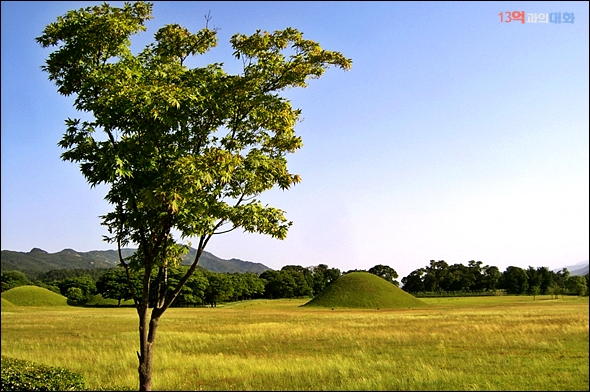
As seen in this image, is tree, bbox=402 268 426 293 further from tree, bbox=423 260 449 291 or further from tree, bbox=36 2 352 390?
tree, bbox=36 2 352 390

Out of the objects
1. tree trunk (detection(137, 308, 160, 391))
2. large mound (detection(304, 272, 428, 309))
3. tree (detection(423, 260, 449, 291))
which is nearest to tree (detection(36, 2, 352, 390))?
tree trunk (detection(137, 308, 160, 391))

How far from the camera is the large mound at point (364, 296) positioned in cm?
10606

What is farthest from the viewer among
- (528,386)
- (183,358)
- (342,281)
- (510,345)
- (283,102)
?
(342,281)

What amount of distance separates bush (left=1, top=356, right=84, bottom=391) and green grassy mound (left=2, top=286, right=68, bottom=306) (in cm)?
12835

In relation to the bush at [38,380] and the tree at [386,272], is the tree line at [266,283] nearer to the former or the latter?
the tree at [386,272]

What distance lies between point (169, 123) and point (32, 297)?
458 ft

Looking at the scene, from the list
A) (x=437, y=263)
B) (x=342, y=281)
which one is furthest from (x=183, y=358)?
(x=437, y=263)

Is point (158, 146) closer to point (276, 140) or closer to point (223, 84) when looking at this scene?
point (223, 84)

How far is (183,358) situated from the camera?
1003 inches

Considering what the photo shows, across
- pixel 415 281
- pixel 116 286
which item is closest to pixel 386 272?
pixel 415 281

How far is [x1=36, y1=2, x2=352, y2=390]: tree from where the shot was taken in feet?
37.4

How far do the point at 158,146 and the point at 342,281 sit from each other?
373 feet

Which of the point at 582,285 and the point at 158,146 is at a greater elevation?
the point at 158,146

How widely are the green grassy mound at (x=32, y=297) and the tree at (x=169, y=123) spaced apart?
133m
